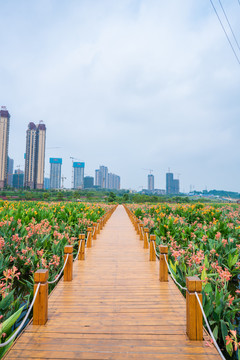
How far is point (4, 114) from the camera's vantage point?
80.9m

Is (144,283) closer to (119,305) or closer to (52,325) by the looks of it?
(119,305)

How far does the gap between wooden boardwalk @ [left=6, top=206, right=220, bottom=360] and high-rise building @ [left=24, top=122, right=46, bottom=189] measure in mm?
94811

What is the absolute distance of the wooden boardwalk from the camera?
7.10 feet

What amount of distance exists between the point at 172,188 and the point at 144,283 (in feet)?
562

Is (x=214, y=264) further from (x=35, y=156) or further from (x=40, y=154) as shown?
(x=35, y=156)

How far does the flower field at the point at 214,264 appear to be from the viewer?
9.46 ft

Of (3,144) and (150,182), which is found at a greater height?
(3,144)

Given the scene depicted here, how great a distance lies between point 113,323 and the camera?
269 centimetres

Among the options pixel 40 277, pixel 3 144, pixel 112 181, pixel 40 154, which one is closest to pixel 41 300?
pixel 40 277

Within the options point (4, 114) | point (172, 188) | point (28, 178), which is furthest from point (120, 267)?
point (172, 188)

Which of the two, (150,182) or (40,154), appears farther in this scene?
(150,182)

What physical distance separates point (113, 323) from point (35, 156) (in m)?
98.4

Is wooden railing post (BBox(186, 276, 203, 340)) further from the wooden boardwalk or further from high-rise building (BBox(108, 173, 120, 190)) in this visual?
high-rise building (BBox(108, 173, 120, 190))

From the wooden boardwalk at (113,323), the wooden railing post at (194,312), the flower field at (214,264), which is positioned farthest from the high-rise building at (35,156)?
the wooden railing post at (194,312)
